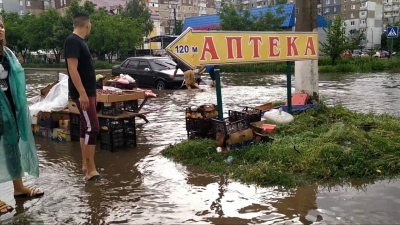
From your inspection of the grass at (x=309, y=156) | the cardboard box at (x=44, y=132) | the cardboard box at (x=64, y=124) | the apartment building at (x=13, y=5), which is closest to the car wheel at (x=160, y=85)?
the cardboard box at (x=44, y=132)

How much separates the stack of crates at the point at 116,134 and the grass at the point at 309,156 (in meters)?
0.76

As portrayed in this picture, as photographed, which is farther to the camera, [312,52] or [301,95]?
[301,95]

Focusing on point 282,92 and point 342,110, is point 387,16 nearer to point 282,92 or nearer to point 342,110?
point 282,92

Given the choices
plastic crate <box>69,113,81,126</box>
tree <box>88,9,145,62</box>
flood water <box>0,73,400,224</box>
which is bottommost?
flood water <box>0,73,400,224</box>

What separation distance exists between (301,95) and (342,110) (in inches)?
43.1

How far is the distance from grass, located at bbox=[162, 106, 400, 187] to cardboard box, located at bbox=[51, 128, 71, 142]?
2058 mm

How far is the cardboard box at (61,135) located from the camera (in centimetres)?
716

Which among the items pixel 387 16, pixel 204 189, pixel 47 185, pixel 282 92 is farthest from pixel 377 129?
pixel 387 16

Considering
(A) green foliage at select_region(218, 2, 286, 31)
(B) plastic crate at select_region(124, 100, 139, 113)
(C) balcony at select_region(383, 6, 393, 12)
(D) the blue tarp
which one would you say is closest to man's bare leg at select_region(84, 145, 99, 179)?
(B) plastic crate at select_region(124, 100, 139, 113)

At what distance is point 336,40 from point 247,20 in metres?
8.08

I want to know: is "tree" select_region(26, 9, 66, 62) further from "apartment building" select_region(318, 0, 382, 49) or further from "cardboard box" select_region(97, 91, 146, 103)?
"apartment building" select_region(318, 0, 382, 49)

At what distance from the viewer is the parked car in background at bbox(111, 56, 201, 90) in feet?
51.8

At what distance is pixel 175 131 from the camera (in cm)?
775

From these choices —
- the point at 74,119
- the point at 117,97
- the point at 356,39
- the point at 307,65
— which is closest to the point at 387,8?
the point at 356,39
